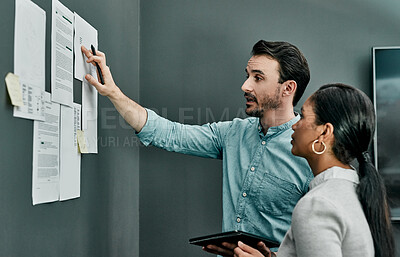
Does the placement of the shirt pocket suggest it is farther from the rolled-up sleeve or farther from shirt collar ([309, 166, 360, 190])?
shirt collar ([309, 166, 360, 190])

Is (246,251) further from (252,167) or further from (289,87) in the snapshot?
(289,87)

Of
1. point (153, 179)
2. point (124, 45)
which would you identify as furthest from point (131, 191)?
point (124, 45)

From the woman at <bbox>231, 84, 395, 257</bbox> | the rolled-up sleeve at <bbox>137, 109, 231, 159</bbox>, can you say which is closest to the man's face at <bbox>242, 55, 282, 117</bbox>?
the rolled-up sleeve at <bbox>137, 109, 231, 159</bbox>

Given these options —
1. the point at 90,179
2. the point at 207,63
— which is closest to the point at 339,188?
the point at 90,179

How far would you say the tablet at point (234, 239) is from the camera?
4.47 feet

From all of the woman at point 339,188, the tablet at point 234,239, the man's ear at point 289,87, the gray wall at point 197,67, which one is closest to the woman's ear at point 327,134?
the woman at point 339,188

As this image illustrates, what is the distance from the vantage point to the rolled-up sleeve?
5.98 ft

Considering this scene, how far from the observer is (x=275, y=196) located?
1769 mm

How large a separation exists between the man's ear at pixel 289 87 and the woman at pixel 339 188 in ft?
2.03

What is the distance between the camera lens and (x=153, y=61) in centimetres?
239

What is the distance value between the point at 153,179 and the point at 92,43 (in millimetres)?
851

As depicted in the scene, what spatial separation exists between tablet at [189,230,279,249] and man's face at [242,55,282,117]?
0.60 m

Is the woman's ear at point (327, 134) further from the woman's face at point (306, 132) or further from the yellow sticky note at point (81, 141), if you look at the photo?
the yellow sticky note at point (81, 141)

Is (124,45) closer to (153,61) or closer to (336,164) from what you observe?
(153,61)
